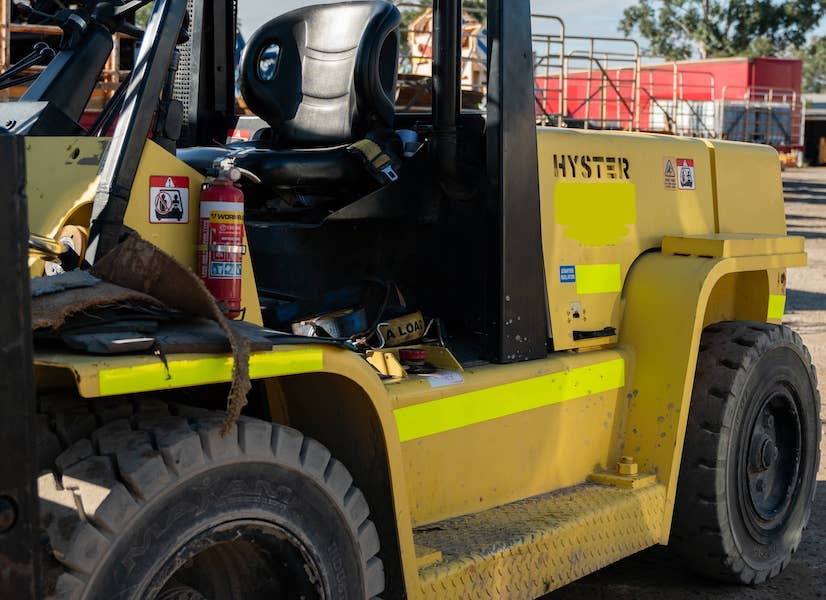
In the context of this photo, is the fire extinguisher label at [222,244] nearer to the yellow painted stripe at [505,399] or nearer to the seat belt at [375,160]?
the yellow painted stripe at [505,399]

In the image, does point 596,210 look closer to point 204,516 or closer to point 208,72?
point 208,72

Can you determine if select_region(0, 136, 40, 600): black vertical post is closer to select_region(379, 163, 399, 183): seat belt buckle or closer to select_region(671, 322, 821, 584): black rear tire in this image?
select_region(379, 163, 399, 183): seat belt buckle

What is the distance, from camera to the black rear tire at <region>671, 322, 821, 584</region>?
186 inches

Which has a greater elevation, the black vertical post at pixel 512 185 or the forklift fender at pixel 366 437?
the black vertical post at pixel 512 185

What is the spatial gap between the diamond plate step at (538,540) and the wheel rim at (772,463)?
67cm

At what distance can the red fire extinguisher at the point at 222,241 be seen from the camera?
3.06m

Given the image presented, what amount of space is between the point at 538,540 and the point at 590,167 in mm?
1575

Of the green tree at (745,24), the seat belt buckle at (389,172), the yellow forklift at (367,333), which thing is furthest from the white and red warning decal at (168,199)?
the green tree at (745,24)

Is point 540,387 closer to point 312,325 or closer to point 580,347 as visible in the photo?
point 580,347

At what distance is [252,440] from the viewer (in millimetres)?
2779

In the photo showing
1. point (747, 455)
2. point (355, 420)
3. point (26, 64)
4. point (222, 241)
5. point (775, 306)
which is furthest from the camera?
point (775, 306)

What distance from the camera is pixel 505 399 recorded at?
155 inches

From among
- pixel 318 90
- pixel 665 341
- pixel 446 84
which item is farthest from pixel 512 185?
pixel 665 341

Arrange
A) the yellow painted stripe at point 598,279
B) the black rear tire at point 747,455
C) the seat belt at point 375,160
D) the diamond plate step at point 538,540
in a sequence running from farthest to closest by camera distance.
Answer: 1. the black rear tire at point 747,455
2. the yellow painted stripe at point 598,279
3. the seat belt at point 375,160
4. the diamond plate step at point 538,540
